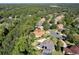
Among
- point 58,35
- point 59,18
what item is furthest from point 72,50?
point 59,18

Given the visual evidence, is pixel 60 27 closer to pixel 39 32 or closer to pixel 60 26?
pixel 60 26

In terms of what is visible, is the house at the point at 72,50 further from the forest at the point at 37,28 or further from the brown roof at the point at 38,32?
the brown roof at the point at 38,32

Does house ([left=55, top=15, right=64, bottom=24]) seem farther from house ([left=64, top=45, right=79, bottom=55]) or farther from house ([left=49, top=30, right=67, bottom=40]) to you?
house ([left=64, top=45, right=79, bottom=55])

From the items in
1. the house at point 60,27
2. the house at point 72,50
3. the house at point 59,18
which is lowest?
the house at point 72,50

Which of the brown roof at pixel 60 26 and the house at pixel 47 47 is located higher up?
the brown roof at pixel 60 26

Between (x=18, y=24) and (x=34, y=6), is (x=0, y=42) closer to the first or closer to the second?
(x=18, y=24)

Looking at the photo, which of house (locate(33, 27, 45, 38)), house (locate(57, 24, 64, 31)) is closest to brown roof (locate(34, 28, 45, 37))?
house (locate(33, 27, 45, 38))

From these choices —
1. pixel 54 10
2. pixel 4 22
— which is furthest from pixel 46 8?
pixel 4 22

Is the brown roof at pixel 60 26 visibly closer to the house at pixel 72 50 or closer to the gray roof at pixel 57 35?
the gray roof at pixel 57 35

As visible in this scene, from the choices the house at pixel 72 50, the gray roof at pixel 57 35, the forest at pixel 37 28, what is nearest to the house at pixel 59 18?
the forest at pixel 37 28
